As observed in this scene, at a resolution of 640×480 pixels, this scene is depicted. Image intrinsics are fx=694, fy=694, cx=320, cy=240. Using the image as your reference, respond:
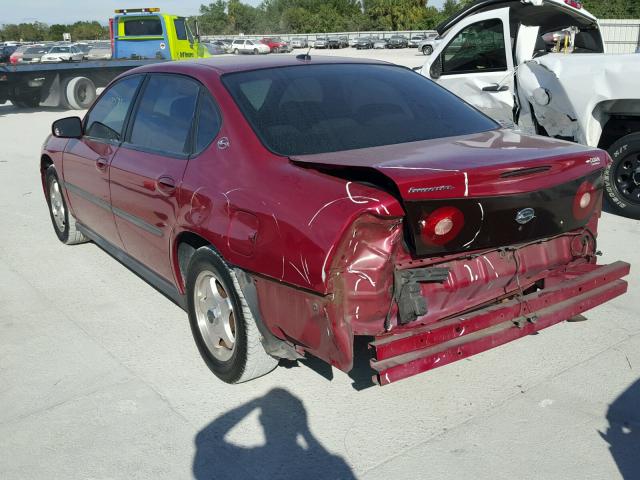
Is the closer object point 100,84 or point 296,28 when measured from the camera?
point 100,84

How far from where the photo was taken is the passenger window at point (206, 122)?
3.62m

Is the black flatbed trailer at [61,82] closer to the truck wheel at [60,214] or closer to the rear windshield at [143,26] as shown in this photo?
the rear windshield at [143,26]

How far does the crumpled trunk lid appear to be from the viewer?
2.81m

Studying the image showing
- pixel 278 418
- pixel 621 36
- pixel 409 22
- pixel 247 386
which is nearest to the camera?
pixel 278 418

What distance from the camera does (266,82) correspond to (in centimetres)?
380

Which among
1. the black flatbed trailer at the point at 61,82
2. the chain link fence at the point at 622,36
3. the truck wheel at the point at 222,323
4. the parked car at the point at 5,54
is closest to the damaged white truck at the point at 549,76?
the truck wheel at the point at 222,323

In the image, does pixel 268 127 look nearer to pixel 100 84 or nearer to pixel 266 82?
pixel 266 82

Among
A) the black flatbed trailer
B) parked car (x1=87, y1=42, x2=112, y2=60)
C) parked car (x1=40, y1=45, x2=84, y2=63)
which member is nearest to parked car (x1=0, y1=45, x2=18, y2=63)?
parked car (x1=40, y1=45, x2=84, y2=63)

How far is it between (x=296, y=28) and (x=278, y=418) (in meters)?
100

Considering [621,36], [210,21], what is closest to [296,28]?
[210,21]

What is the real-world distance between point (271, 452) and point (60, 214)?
159 inches

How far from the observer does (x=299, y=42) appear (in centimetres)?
7350

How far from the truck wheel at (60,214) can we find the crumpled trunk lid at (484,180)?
11.7ft

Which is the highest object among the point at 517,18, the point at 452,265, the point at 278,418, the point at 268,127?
the point at 517,18
